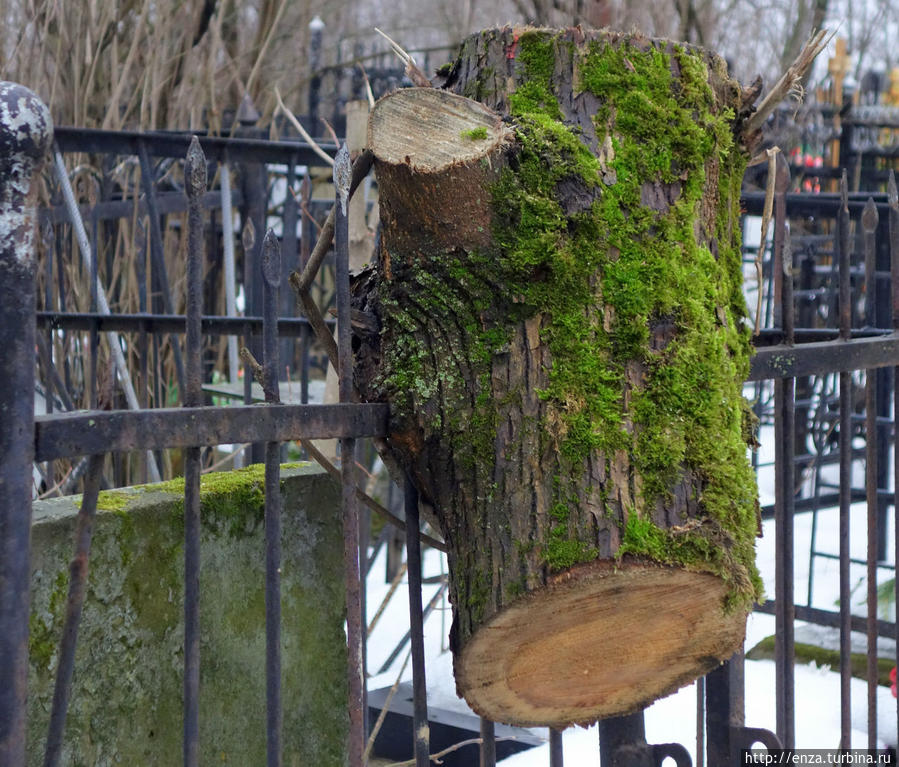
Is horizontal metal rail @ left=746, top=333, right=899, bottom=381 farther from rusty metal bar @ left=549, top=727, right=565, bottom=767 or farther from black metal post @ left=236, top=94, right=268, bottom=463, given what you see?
black metal post @ left=236, top=94, right=268, bottom=463

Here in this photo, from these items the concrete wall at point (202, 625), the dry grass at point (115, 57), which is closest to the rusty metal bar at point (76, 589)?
the concrete wall at point (202, 625)

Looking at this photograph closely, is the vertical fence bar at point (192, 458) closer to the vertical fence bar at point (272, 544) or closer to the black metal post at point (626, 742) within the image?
the vertical fence bar at point (272, 544)

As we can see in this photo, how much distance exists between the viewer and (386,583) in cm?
543

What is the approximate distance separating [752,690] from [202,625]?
8.45ft

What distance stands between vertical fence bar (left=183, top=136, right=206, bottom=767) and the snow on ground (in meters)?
1.75

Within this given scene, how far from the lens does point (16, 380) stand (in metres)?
1.07

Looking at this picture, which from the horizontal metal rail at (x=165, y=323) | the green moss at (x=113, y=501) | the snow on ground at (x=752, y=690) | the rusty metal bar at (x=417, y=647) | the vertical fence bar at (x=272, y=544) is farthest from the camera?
the snow on ground at (x=752, y=690)

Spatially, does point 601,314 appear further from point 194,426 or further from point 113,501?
point 113,501

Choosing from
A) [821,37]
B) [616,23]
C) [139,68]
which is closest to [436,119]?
[821,37]

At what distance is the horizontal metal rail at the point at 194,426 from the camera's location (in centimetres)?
114

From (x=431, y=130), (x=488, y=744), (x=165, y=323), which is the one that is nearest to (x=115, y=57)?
(x=165, y=323)

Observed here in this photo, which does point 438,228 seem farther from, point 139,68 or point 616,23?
point 616,23

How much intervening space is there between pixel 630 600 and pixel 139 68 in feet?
17.5

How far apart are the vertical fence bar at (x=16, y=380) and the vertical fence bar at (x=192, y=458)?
0.21 metres
